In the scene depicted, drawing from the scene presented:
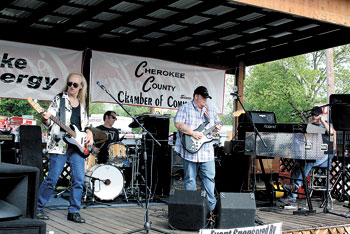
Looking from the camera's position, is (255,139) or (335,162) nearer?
(255,139)

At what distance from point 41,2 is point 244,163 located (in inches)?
212

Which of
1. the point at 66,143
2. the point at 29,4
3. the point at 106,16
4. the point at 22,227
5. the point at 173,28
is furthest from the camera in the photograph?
the point at 173,28

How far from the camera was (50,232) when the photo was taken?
5316mm

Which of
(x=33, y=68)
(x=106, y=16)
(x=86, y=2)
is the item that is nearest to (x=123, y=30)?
(x=106, y=16)

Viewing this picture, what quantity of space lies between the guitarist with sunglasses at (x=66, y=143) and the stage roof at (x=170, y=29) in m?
2.21

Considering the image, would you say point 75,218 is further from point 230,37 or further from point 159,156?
point 230,37

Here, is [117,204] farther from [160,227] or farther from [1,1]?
[1,1]

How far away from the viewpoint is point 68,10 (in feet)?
27.5

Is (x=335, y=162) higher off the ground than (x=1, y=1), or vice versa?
(x=1, y=1)

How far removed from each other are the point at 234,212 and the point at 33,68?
5.44 m

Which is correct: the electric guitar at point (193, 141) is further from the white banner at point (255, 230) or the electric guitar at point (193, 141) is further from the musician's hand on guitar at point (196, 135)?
the white banner at point (255, 230)

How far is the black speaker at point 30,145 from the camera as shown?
6746 millimetres

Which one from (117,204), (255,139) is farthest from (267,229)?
(117,204)

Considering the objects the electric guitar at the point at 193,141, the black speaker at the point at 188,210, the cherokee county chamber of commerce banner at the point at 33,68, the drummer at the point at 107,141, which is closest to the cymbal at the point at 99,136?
the drummer at the point at 107,141
